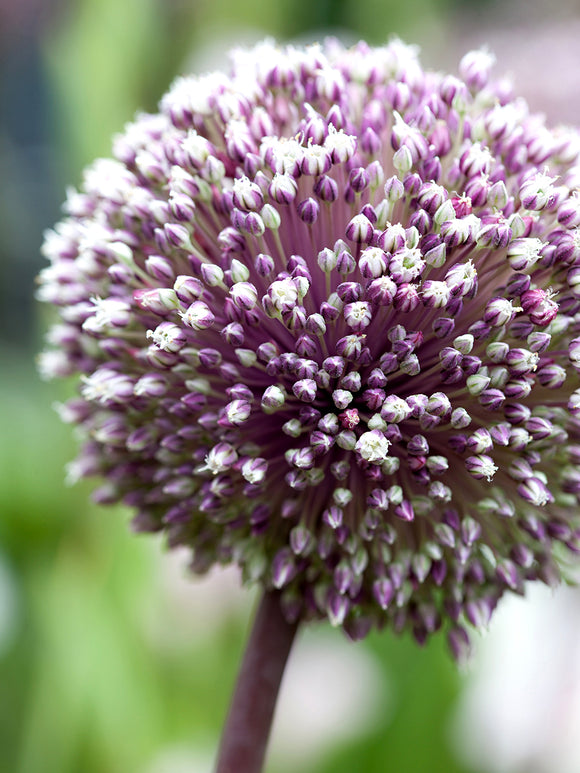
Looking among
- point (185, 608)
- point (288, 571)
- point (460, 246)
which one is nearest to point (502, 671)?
point (185, 608)

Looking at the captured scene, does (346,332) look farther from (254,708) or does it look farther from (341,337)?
(254,708)

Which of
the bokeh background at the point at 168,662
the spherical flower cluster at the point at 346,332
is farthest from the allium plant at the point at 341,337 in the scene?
the bokeh background at the point at 168,662

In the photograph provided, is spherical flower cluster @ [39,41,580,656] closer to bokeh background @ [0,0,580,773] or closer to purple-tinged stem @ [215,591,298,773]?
purple-tinged stem @ [215,591,298,773]

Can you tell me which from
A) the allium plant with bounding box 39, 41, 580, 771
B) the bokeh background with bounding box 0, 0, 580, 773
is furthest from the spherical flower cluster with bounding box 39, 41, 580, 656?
the bokeh background with bounding box 0, 0, 580, 773

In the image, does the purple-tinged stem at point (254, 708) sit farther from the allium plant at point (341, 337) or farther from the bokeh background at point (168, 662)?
the bokeh background at point (168, 662)

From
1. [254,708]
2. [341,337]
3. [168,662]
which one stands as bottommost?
[168,662]


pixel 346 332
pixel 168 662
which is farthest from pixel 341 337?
pixel 168 662

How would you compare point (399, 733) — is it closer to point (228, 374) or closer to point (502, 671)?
point (502, 671)

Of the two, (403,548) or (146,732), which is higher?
(403,548)
